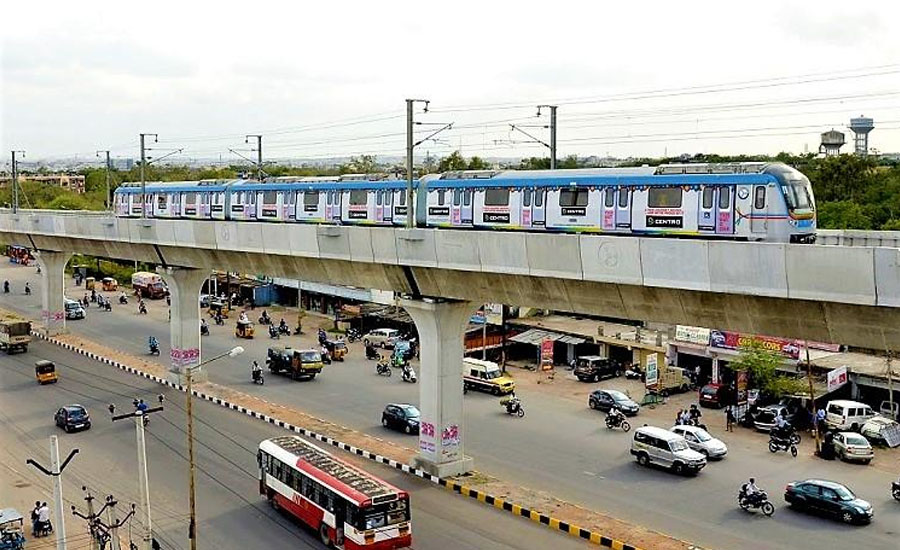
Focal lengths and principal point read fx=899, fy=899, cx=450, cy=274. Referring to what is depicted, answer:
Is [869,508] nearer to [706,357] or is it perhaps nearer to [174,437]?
[706,357]

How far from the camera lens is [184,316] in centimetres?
4300

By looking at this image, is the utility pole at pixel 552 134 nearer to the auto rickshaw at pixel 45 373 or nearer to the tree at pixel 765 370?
the tree at pixel 765 370

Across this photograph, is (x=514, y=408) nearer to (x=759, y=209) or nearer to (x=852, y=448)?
(x=852, y=448)

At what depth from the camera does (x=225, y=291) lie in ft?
252

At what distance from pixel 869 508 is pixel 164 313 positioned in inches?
2194

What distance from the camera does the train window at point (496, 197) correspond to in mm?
28547

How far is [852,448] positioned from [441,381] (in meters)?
15.2

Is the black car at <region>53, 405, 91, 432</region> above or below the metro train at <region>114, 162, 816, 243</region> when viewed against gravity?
below

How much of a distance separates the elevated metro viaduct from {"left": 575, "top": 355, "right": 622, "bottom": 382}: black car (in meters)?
17.4

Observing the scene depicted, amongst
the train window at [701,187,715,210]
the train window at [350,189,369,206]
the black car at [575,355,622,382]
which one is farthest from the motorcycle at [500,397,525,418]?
the train window at [701,187,715,210]

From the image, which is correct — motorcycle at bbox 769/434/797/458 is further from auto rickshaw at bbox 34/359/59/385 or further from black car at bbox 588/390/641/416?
auto rickshaw at bbox 34/359/59/385

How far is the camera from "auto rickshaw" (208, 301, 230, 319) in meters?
66.5

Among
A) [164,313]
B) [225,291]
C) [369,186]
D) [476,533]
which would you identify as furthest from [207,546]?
[225,291]

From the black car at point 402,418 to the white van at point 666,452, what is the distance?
839cm
